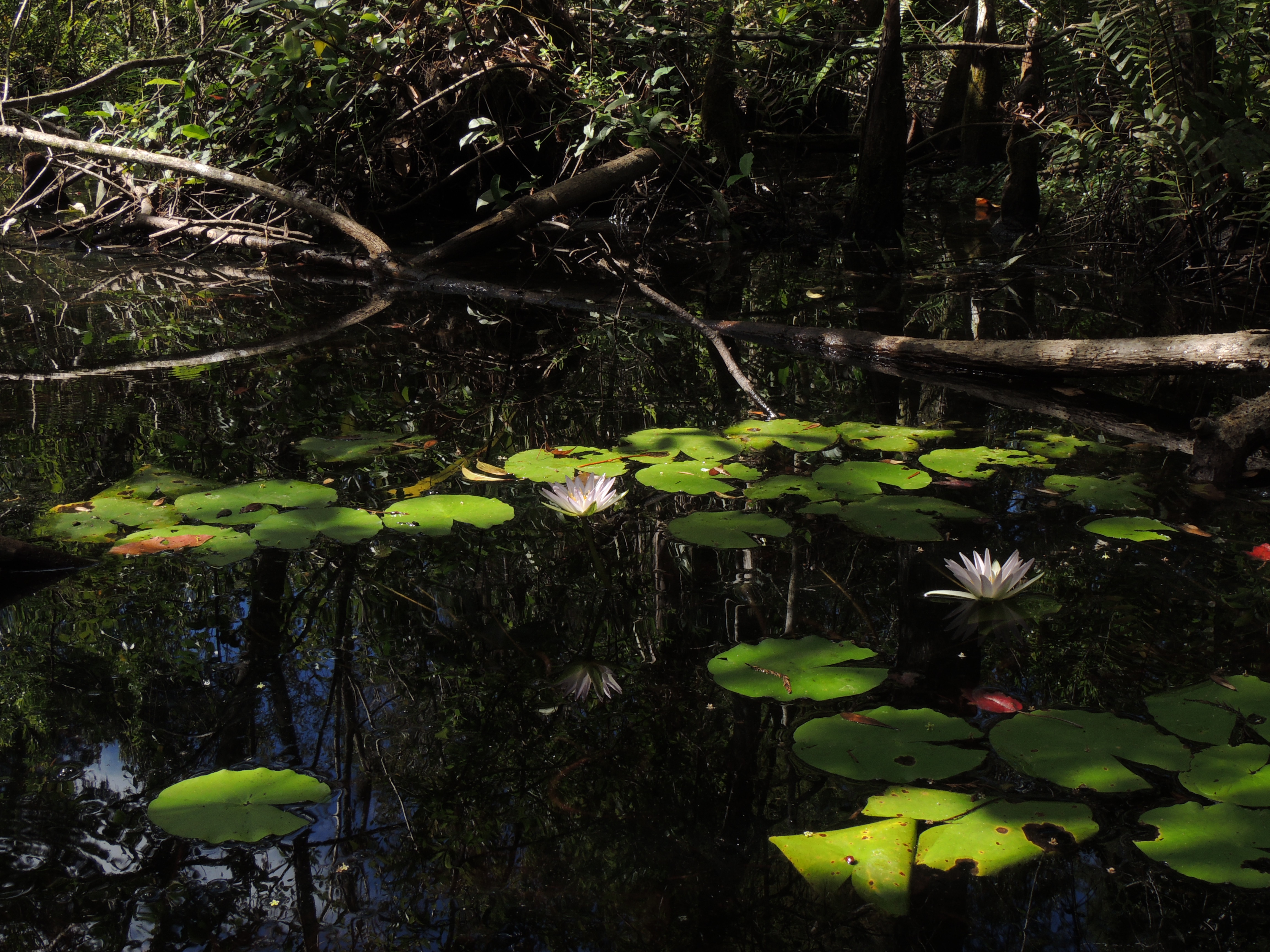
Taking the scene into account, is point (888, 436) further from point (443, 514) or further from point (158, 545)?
point (158, 545)

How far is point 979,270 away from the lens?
4879mm

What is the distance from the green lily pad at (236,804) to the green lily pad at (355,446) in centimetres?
124

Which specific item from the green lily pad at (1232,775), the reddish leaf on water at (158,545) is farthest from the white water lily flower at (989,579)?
the reddish leaf on water at (158,545)

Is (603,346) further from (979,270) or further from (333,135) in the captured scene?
(333,135)

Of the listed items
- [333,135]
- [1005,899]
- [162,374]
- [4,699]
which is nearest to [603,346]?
[162,374]

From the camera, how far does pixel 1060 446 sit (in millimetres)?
2340

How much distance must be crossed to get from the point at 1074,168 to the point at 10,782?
6800 mm

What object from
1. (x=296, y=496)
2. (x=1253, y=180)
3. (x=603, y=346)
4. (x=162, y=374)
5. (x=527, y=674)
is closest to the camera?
(x=527, y=674)

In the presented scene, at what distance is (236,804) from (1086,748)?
1.06m

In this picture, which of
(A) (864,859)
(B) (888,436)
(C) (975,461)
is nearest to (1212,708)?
(A) (864,859)

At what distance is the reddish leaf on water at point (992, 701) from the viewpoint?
1.28 m

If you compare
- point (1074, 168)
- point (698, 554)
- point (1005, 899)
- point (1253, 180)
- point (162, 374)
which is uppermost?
point (1074, 168)

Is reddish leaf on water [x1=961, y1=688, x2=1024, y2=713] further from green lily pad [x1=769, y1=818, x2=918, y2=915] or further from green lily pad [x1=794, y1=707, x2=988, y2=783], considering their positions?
green lily pad [x1=769, y1=818, x2=918, y2=915]

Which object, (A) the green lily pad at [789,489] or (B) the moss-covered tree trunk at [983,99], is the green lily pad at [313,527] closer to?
(A) the green lily pad at [789,489]
